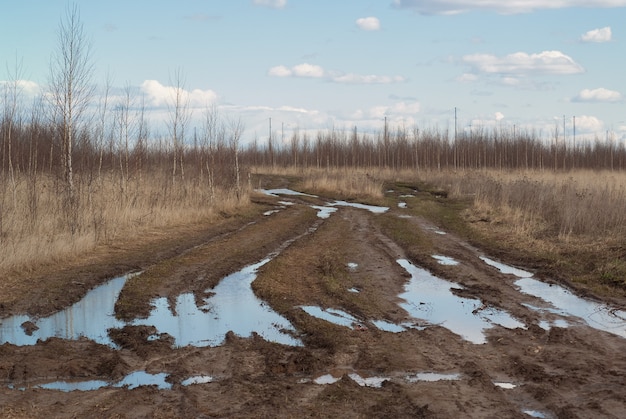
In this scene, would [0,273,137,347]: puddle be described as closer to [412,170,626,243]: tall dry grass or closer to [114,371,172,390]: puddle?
[114,371,172,390]: puddle

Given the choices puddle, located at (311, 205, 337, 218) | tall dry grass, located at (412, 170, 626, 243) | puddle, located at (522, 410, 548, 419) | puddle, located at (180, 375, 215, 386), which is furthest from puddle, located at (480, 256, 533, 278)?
puddle, located at (311, 205, 337, 218)

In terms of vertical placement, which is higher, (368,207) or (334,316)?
(368,207)

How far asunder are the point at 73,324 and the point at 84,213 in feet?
30.7

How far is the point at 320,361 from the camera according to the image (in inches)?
275

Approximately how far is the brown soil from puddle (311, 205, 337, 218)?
12762 mm

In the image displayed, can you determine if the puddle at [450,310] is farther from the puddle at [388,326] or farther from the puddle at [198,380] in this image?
the puddle at [198,380]

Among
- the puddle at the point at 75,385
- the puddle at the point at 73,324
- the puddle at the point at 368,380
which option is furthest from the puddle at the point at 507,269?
the puddle at the point at 75,385

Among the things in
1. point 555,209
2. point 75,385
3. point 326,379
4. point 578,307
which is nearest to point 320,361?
point 326,379

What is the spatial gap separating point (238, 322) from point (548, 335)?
422 centimetres

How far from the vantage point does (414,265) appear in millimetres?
14219

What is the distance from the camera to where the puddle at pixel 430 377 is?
645cm

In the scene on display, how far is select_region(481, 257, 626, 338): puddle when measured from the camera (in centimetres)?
897

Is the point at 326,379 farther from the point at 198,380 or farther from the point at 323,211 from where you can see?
the point at 323,211

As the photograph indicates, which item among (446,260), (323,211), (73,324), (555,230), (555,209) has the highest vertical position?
(555,209)
